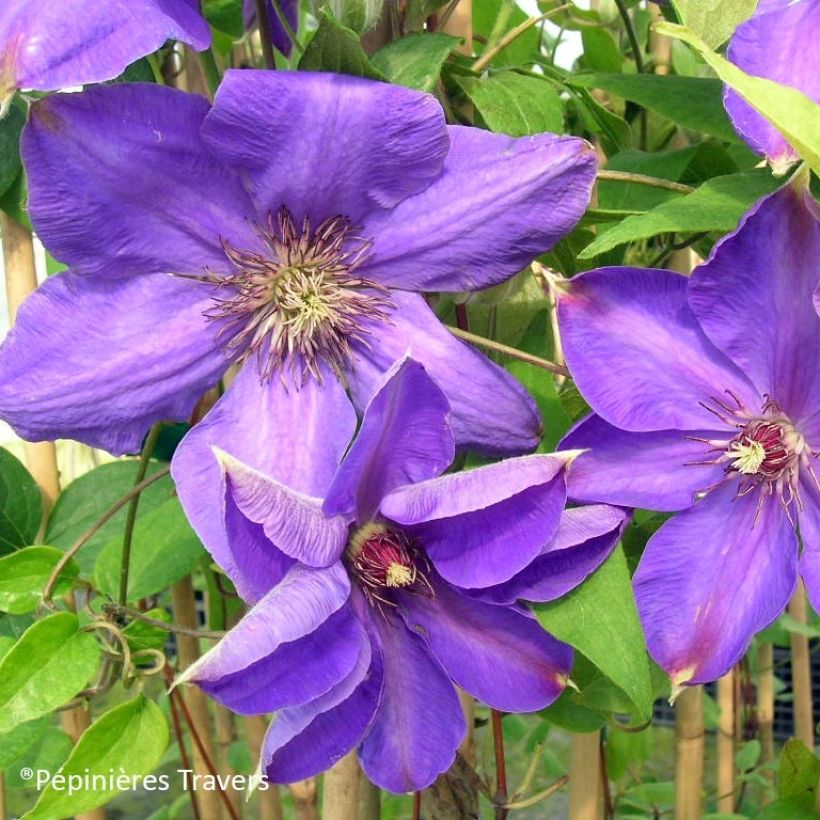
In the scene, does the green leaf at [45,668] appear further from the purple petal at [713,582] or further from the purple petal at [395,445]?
the purple petal at [713,582]

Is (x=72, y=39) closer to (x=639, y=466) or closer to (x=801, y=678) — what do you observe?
(x=639, y=466)

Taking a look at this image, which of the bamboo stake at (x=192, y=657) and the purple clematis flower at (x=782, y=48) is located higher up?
the purple clematis flower at (x=782, y=48)

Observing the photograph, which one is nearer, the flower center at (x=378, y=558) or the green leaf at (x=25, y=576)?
the flower center at (x=378, y=558)

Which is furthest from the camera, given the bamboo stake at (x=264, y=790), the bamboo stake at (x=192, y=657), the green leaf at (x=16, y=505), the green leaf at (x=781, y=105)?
the bamboo stake at (x=264, y=790)

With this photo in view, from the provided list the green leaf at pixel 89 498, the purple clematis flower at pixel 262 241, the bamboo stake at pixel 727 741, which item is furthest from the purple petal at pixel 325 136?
the bamboo stake at pixel 727 741

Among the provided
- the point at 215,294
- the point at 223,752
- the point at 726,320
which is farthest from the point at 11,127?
the point at 223,752

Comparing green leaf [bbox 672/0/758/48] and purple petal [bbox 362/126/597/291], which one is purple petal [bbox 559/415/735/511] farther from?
green leaf [bbox 672/0/758/48]

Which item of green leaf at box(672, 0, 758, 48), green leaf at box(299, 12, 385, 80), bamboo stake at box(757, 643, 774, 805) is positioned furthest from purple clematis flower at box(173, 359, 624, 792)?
bamboo stake at box(757, 643, 774, 805)

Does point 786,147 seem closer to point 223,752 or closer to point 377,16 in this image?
point 377,16
